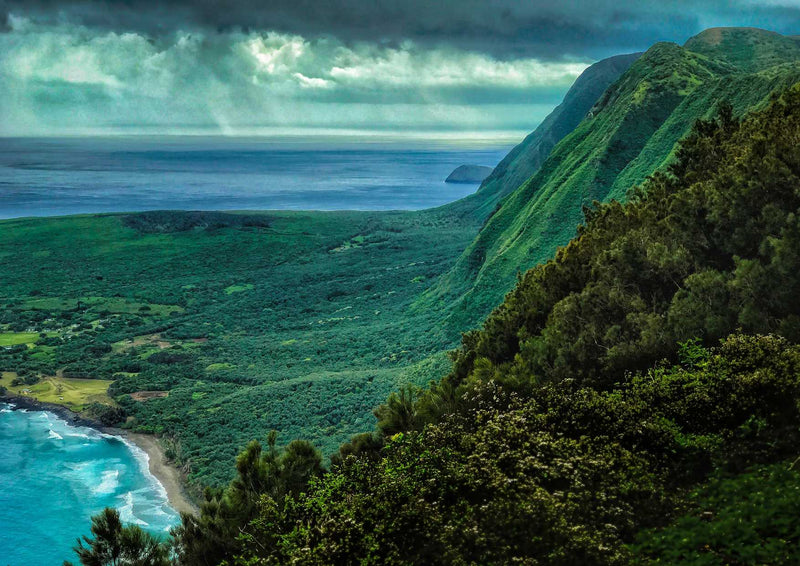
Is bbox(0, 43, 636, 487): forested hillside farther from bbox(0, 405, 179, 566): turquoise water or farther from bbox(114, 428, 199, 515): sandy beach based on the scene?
bbox(0, 405, 179, 566): turquoise water

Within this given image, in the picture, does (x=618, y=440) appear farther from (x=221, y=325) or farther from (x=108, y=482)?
(x=221, y=325)

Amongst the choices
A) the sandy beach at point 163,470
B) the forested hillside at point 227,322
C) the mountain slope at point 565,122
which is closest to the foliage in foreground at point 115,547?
the sandy beach at point 163,470

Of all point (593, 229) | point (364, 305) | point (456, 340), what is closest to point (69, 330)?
point (364, 305)

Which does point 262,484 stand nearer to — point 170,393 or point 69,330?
point 170,393

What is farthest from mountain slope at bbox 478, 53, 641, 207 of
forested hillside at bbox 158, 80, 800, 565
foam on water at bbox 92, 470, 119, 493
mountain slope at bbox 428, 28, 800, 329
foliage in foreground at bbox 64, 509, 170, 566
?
foliage in foreground at bbox 64, 509, 170, 566

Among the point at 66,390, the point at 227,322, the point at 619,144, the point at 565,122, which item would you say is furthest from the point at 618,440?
the point at 565,122

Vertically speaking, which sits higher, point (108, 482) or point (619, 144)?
point (619, 144)
